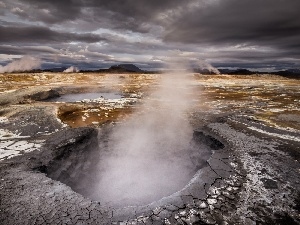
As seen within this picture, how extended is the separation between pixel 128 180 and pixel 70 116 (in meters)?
7.92

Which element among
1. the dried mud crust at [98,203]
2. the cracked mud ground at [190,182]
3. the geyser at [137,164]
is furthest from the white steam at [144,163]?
the dried mud crust at [98,203]

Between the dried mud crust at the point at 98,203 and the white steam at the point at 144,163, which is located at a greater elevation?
the dried mud crust at the point at 98,203

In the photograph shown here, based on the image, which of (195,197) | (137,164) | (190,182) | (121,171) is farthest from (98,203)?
(137,164)

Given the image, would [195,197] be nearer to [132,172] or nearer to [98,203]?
[98,203]

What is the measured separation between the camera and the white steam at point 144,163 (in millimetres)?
7738

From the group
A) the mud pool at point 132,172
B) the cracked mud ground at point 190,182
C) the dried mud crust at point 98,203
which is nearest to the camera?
the dried mud crust at point 98,203

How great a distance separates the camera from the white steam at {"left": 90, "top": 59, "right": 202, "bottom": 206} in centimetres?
774

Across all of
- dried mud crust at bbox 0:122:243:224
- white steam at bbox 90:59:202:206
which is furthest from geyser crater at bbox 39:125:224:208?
dried mud crust at bbox 0:122:243:224

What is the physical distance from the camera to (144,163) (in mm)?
9562

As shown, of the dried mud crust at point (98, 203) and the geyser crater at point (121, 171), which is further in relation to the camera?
the geyser crater at point (121, 171)

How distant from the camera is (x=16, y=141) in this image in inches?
359

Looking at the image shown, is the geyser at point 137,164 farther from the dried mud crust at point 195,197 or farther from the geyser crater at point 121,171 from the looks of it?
the dried mud crust at point 195,197

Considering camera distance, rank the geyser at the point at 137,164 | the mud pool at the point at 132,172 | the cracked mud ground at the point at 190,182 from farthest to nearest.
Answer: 1. the geyser at the point at 137,164
2. the mud pool at the point at 132,172
3. the cracked mud ground at the point at 190,182

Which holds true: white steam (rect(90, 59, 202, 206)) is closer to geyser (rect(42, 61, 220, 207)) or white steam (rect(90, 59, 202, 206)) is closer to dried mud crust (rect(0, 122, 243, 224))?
geyser (rect(42, 61, 220, 207))
